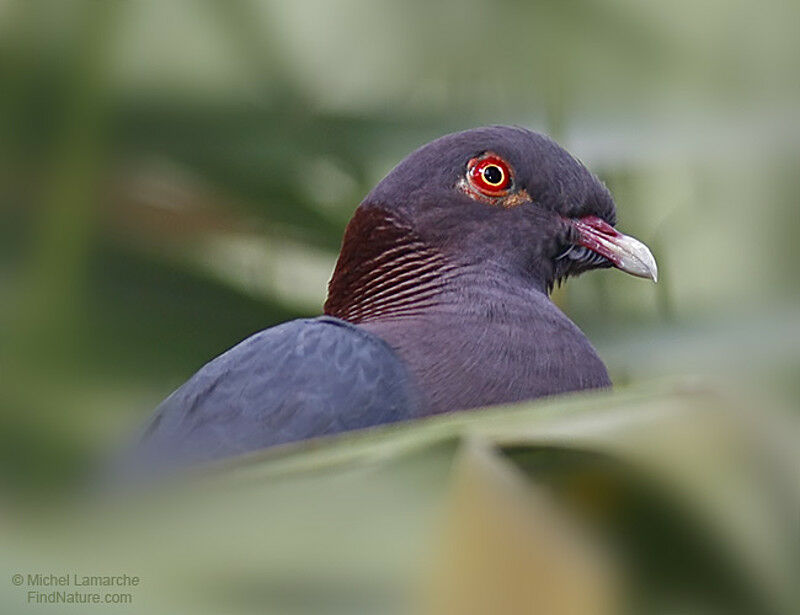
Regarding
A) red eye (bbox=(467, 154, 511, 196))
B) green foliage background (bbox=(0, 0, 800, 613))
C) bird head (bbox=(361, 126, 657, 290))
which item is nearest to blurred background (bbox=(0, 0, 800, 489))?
green foliage background (bbox=(0, 0, 800, 613))

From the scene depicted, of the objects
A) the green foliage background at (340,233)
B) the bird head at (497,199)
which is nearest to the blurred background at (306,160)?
the green foliage background at (340,233)

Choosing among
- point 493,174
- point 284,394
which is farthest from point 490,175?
point 284,394

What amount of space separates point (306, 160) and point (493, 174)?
0.32m

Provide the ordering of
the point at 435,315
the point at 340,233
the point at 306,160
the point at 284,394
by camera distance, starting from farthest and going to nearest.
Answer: the point at 340,233, the point at 306,160, the point at 435,315, the point at 284,394

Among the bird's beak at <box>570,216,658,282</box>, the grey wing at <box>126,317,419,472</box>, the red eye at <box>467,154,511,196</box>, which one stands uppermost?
the red eye at <box>467,154,511,196</box>

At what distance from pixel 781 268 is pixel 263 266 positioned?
2.67 feet

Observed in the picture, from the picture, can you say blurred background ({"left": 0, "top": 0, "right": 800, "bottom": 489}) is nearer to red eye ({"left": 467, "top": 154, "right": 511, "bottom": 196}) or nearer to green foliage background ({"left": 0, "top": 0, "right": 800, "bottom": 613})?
green foliage background ({"left": 0, "top": 0, "right": 800, "bottom": 613})

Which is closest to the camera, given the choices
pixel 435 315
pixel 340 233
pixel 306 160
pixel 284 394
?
pixel 284 394

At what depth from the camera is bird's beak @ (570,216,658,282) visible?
2.42m

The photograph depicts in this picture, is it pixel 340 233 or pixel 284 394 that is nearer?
pixel 284 394

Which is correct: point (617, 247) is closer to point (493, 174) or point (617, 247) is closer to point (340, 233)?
point (493, 174)

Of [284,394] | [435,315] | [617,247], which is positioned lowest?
[284,394]

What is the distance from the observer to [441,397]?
2049 millimetres

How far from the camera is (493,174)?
243 centimetres
